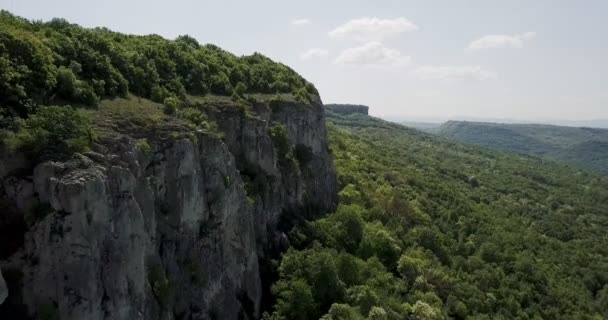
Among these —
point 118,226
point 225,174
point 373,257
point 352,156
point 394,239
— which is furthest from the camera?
point 352,156

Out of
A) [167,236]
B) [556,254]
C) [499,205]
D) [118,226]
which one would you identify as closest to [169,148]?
[167,236]

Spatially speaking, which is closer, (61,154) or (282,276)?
(61,154)

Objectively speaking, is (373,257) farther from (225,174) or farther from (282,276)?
(225,174)

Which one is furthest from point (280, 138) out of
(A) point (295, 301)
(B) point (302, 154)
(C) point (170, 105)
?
(C) point (170, 105)

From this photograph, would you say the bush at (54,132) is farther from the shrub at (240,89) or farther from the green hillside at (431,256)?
the shrub at (240,89)

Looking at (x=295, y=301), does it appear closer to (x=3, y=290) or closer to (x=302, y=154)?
(x=302, y=154)

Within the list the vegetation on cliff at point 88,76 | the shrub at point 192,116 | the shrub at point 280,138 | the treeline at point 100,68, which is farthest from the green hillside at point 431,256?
the treeline at point 100,68
